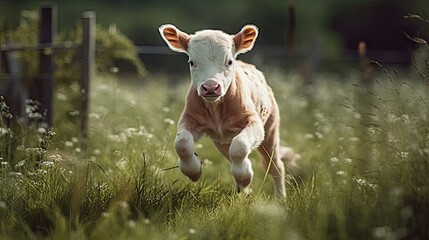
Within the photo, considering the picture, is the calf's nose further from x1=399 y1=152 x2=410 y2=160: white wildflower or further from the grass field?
x1=399 y1=152 x2=410 y2=160: white wildflower

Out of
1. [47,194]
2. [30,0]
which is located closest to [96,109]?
[47,194]

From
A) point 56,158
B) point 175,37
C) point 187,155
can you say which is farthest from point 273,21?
point 56,158

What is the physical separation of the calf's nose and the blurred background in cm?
1738

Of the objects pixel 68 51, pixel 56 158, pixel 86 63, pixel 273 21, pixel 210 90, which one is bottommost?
pixel 273 21

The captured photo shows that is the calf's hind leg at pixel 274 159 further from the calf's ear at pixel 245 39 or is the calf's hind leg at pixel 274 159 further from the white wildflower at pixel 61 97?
the white wildflower at pixel 61 97

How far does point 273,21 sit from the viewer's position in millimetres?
30812

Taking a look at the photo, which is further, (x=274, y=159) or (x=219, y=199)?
(x=274, y=159)

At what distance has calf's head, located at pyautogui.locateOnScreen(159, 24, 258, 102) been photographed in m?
5.41

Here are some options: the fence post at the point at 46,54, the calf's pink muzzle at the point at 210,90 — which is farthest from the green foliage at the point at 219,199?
the fence post at the point at 46,54

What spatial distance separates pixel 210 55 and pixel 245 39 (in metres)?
0.52

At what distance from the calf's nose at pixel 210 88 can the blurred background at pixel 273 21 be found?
1738cm

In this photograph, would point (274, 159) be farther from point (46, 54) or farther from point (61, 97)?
point (46, 54)

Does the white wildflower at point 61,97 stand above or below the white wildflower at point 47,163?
below

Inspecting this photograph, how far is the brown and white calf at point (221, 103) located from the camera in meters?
5.43
